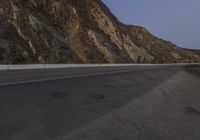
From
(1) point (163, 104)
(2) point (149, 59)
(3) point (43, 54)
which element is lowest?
(2) point (149, 59)

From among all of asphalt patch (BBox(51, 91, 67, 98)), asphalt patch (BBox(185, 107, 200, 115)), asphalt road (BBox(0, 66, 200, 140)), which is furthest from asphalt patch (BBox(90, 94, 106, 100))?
asphalt patch (BBox(185, 107, 200, 115))

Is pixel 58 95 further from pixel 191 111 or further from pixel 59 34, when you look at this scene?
pixel 59 34

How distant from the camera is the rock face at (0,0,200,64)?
125ft

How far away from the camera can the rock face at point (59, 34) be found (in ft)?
125

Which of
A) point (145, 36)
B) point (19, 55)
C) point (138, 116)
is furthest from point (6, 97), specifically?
point (145, 36)

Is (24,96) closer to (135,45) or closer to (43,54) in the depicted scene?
(43,54)

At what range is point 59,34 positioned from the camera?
4931cm

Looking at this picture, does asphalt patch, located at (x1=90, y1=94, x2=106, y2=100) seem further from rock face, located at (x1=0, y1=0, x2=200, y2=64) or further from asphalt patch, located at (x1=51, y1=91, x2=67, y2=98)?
rock face, located at (x1=0, y1=0, x2=200, y2=64)

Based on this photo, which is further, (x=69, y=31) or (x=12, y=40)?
(x=69, y=31)

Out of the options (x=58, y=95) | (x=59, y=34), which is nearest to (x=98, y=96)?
(x=58, y=95)

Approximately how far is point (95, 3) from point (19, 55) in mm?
42446

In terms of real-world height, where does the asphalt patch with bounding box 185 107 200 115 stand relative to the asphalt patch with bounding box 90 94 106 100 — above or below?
above

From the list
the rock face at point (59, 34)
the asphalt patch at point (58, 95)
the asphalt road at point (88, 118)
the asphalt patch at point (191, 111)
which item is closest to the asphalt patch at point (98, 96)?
the asphalt road at point (88, 118)

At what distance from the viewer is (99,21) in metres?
72.5
